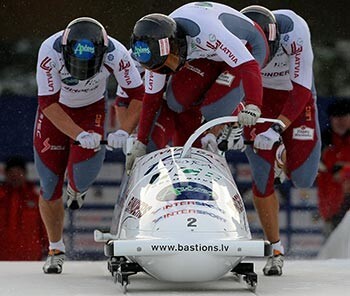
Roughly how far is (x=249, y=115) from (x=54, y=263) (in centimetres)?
135

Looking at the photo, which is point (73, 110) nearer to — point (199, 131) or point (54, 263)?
point (54, 263)

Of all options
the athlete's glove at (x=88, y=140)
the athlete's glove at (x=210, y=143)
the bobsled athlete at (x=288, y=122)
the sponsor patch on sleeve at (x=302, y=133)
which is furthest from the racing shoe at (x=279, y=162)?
the athlete's glove at (x=88, y=140)

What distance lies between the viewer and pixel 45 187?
6.38m

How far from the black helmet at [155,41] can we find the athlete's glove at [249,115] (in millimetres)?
434

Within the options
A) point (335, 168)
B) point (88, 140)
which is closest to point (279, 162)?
point (88, 140)

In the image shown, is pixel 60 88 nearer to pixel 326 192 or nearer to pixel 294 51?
pixel 294 51

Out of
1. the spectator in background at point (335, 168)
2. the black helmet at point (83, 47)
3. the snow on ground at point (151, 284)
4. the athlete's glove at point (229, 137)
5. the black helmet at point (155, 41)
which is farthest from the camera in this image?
the spectator in background at point (335, 168)

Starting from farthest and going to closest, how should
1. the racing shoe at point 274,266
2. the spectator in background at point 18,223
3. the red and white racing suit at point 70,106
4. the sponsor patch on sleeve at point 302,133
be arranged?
1. the spectator in background at point 18,223
2. the sponsor patch on sleeve at point 302,133
3. the red and white racing suit at point 70,106
4. the racing shoe at point 274,266

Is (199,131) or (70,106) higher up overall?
(199,131)

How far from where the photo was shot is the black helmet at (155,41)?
5.53m

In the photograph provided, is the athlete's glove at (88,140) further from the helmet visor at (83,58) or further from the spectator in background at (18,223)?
the spectator in background at (18,223)

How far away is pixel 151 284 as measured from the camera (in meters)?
5.23

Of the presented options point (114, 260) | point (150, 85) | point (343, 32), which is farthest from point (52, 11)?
point (114, 260)

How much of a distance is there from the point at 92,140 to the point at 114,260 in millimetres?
686
